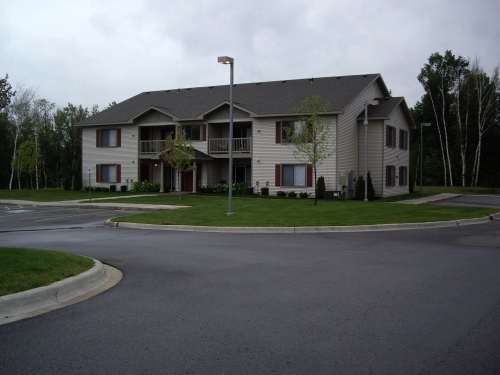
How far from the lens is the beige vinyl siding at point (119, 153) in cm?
3859

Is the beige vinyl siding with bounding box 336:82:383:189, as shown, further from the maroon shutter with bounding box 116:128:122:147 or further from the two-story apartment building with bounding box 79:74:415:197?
the maroon shutter with bounding box 116:128:122:147

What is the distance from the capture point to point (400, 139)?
38531 millimetres

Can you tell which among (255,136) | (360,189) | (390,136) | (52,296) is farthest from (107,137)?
(52,296)

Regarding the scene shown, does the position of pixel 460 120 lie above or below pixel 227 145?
above

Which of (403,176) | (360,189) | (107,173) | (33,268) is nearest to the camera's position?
(33,268)

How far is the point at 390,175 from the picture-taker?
119 ft

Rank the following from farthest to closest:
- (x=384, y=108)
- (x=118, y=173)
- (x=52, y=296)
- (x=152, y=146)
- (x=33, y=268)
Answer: (x=118, y=173), (x=152, y=146), (x=384, y=108), (x=33, y=268), (x=52, y=296)

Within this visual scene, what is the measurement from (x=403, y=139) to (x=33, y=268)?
118ft

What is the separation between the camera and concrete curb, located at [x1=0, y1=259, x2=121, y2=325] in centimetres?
606

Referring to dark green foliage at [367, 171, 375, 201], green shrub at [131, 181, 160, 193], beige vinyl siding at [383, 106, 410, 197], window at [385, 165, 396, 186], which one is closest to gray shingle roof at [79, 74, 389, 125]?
beige vinyl siding at [383, 106, 410, 197]

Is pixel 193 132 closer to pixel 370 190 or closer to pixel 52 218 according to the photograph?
pixel 370 190

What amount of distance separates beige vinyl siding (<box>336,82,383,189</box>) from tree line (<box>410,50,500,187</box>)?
19410 millimetres

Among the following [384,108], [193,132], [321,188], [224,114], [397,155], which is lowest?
[321,188]

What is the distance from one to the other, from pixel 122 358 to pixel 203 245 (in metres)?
7.85
